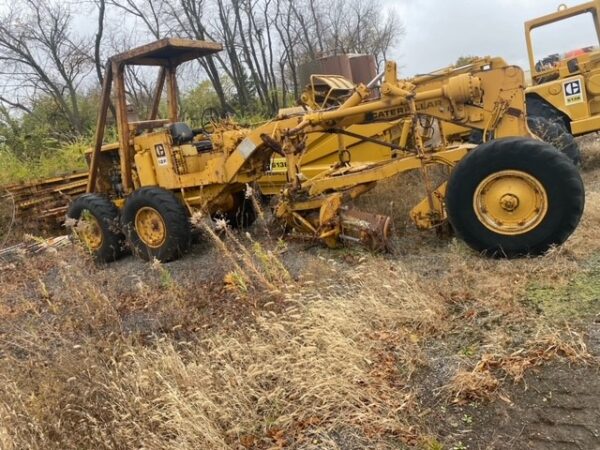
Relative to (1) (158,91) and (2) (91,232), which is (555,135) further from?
(2) (91,232)

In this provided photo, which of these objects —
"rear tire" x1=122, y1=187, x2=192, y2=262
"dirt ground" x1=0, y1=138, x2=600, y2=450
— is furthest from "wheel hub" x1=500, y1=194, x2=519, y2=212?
"rear tire" x1=122, y1=187, x2=192, y2=262

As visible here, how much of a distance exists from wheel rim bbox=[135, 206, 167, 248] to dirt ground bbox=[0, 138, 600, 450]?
1857 mm

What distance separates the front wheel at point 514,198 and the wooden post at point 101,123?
4.58 meters

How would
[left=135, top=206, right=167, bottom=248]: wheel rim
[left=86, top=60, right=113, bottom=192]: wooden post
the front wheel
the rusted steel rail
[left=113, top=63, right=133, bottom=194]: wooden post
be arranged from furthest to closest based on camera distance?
the rusted steel rail
[left=86, top=60, right=113, bottom=192]: wooden post
[left=113, top=63, right=133, bottom=194]: wooden post
[left=135, top=206, right=167, bottom=248]: wheel rim
the front wheel

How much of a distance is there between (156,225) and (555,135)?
5516 mm

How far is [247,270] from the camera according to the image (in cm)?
506

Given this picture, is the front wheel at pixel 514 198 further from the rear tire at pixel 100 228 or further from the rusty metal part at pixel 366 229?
the rear tire at pixel 100 228

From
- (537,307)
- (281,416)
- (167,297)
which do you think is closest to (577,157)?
(537,307)

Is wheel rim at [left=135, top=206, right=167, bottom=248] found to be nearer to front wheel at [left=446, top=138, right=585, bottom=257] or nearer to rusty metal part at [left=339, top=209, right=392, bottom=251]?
rusty metal part at [left=339, top=209, right=392, bottom=251]

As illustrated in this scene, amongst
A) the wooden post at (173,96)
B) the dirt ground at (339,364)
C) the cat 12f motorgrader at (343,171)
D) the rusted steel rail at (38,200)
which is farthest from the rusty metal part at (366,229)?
the rusted steel rail at (38,200)

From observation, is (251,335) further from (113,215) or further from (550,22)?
(550,22)

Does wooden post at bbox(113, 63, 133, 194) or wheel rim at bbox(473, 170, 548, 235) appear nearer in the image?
wheel rim at bbox(473, 170, 548, 235)

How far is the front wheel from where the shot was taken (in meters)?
4.14

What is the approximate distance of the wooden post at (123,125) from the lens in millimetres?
6707
